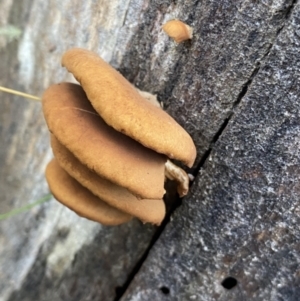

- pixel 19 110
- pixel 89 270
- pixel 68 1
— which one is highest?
pixel 68 1

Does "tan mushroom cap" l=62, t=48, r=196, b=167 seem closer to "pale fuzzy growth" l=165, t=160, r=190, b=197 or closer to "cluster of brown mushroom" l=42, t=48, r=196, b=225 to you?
"cluster of brown mushroom" l=42, t=48, r=196, b=225

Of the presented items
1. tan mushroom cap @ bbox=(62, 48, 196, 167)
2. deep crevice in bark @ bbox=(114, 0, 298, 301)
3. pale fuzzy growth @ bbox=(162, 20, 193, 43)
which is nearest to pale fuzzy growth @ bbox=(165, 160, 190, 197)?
deep crevice in bark @ bbox=(114, 0, 298, 301)

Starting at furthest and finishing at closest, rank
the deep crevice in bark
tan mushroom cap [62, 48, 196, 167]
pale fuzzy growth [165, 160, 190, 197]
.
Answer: pale fuzzy growth [165, 160, 190, 197], the deep crevice in bark, tan mushroom cap [62, 48, 196, 167]

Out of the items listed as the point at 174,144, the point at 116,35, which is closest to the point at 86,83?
the point at 174,144

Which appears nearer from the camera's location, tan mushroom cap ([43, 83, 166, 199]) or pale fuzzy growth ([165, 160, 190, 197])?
tan mushroom cap ([43, 83, 166, 199])

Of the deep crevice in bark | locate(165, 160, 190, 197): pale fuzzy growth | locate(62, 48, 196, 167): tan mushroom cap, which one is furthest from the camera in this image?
locate(165, 160, 190, 197): pale fuzzy growth

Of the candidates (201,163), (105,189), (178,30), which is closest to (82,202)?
(105,189)

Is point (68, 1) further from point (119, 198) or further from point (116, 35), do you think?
point (119, 198)
